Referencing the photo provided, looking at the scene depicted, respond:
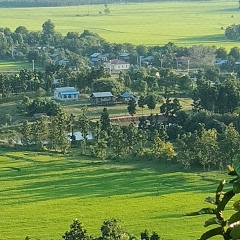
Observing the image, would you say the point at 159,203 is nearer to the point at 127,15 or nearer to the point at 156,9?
the point at 127,15

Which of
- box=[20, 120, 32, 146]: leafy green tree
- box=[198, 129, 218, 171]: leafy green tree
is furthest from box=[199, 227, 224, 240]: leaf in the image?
box=[20, 120, 32, 146]: leafy green tree

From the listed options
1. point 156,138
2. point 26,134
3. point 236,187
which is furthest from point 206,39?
point 236,187

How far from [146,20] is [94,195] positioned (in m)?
66.1

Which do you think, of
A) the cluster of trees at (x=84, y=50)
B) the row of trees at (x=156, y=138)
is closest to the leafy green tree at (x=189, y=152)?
the row of trees at (x=156, y=138)

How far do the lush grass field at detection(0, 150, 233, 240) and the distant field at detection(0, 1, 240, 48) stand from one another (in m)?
36.4

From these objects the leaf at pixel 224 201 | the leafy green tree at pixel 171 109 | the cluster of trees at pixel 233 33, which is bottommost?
the leafy green tree at pixel 171 109

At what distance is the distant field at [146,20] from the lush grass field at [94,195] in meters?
36.4

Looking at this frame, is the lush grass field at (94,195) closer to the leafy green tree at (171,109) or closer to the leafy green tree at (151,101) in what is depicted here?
the leafy green tree at (171,109)

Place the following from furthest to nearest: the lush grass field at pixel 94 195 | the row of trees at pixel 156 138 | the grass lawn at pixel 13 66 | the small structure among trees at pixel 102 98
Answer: the grass lawn at pixel 13 66
the small structure among trees at pixel 102 98
the row of trees at pixel 156 138
the lush grass field at pixel 94 195

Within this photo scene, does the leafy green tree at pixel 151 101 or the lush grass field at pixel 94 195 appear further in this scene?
the leafy green tree at pixel 151 101

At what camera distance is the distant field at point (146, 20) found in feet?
211

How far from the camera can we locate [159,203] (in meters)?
17.0

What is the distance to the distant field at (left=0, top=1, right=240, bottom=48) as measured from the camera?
64312mm

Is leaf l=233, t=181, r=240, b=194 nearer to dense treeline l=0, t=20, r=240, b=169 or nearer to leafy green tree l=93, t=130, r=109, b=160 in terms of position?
dense treeline l=0, t=20, r=240, b=169
